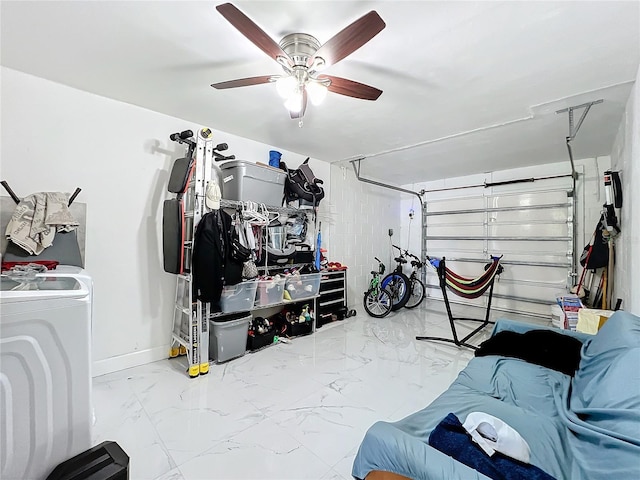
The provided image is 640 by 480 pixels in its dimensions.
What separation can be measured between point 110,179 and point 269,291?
192cm

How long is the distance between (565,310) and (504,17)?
9.84ft

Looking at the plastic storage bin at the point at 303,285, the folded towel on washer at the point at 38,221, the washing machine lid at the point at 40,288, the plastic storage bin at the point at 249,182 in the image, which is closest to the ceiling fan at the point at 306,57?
the plastic storage bin at the point at 249,182

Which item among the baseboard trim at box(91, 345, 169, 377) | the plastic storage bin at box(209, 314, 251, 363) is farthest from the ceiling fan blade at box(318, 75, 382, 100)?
the baseboard trim at box(91, 345, 169, 377)

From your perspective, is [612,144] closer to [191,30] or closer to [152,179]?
[191,30]

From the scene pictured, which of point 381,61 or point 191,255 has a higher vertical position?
point 381,61

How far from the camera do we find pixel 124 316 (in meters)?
2.72

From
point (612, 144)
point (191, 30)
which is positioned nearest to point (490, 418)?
point (191, 30)

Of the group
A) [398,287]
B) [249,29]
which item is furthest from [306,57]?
[398,287]

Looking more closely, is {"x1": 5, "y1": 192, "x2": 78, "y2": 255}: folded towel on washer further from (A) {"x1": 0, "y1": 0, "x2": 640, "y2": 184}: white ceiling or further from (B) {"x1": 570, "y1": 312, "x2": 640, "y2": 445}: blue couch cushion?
(B) {"x1": 570, "y1": 312, "x2": 640, "y2": 445}: blue couch cushion

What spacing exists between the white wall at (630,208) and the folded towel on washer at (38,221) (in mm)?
4438

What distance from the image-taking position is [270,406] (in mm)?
2148

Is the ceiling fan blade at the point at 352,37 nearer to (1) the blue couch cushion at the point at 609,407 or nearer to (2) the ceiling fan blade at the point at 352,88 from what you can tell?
(2) the ceiling fan blade at the point at 352,88

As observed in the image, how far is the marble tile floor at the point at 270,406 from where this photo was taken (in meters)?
1.62

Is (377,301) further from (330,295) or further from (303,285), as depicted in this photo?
(303,285)
